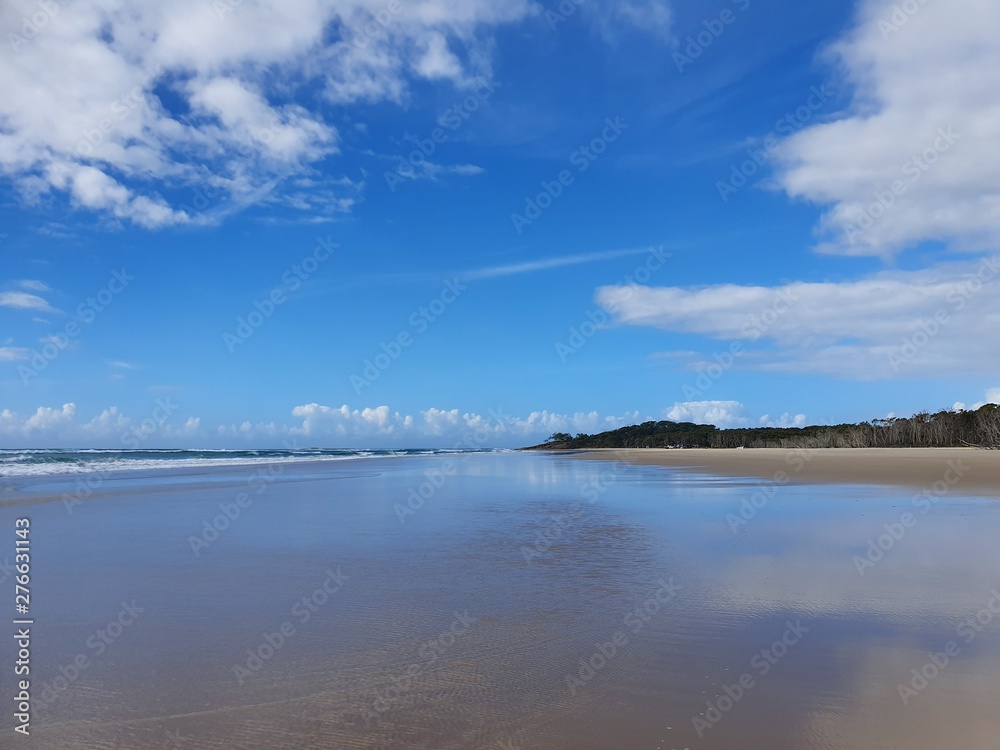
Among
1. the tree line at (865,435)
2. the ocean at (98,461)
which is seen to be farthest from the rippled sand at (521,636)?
the tree line at (865,435)

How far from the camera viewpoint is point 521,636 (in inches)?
202

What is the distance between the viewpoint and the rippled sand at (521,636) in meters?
3.62

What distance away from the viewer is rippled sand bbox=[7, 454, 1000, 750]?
142 inches

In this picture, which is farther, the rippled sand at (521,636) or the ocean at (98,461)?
the ocean at (98,461)

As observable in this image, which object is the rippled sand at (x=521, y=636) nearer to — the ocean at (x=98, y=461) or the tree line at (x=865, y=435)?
the ocean at (x=98, y=461)

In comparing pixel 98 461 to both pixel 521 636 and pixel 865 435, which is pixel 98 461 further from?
pixel 865 435

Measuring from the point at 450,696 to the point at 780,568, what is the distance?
4.98 metres

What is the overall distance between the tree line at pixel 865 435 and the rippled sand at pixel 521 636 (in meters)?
42.6

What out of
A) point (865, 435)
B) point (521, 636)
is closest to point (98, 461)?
point (521, 636)

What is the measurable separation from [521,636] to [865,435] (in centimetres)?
5790

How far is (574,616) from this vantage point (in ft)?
18.7

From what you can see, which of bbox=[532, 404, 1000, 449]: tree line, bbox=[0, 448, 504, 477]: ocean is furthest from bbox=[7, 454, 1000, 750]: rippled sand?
bbox=[532, 404, 1000, 449]: tree line

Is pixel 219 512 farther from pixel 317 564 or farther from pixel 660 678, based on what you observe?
pixel 660 678

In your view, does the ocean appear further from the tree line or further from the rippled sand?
the tree line
